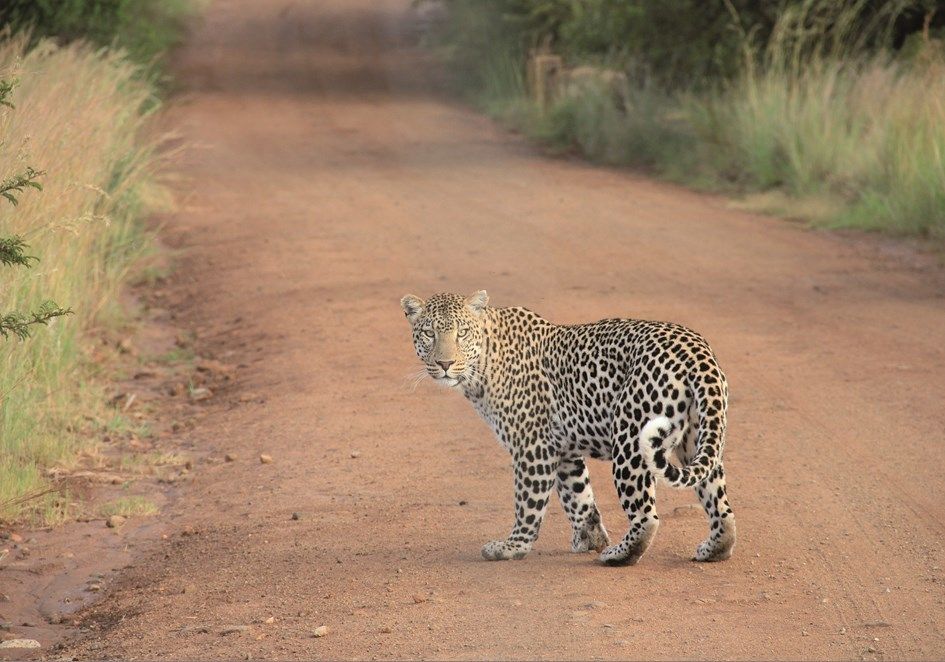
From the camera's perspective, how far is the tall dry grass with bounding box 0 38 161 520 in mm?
8477

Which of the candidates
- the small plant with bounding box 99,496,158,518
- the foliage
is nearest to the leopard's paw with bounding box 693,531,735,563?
the small plant with bounding box 99,496,158,518

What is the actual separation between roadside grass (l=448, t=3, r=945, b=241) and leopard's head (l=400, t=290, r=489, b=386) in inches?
346

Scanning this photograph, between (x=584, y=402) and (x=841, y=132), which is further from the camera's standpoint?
(x=841, y=132)

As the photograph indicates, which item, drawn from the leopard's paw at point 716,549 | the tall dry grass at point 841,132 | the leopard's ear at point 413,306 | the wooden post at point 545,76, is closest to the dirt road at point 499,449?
the leopard's paw at point 716,549

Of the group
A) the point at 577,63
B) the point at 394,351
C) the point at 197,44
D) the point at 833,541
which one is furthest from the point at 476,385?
the point at 197,44

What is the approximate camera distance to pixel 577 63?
26.3 metres

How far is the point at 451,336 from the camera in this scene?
267 inches

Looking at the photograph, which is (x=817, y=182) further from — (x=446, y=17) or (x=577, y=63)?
(x=446, y=17)

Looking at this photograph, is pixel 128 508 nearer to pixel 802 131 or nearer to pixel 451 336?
pixel 451 336

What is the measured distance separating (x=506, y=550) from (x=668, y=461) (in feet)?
3.52

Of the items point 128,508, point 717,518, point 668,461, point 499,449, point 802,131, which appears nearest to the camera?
point 668,461

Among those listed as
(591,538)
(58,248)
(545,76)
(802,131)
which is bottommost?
(545,76)

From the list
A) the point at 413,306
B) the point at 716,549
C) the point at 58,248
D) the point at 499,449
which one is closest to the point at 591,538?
the point at 716,549

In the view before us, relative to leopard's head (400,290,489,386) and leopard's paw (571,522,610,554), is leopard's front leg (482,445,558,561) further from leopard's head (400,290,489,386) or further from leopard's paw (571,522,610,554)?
leopard's head (400,290,489,386)
